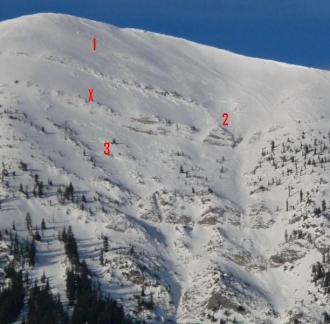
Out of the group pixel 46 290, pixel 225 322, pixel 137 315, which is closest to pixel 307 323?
pixel 225 322

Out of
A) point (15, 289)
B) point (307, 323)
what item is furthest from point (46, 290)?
point (307, 323)

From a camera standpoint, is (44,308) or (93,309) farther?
(93,309)

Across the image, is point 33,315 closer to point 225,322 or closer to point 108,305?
point 108,305

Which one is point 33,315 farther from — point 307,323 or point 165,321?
point 307,323

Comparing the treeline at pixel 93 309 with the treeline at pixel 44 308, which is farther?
the treeline at pixel 93 309

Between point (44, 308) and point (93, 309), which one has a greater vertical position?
point (44, 308)

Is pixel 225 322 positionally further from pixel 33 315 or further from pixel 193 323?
pixel 33 315

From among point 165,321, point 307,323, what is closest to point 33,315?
point 165,321

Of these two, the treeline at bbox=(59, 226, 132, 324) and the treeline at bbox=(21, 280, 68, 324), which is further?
the treeline at bbox=(59, 226, 132, 324)
